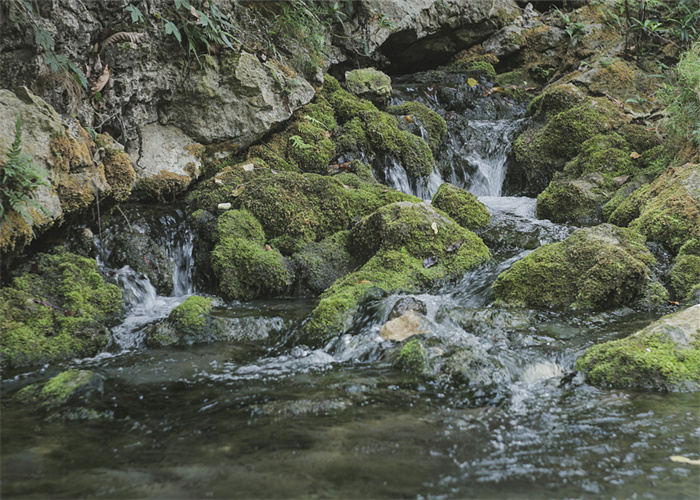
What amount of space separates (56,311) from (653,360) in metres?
5.48

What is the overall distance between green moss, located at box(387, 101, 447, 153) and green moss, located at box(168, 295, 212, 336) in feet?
24.3


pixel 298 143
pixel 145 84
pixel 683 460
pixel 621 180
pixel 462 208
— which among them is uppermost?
pixel 145 84

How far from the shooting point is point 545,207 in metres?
8.29

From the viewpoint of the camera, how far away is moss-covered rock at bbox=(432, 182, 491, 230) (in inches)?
294

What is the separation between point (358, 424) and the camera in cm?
277

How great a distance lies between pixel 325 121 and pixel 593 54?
8964mm

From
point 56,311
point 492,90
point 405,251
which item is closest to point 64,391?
point 56,311

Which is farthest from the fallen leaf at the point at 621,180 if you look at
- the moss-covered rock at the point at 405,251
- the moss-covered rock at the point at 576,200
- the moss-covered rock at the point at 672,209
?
the moss-covered rock at the point at 405,251

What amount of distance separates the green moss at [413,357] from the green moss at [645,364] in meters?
1.27

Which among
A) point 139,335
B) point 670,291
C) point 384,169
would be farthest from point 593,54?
point 139,335

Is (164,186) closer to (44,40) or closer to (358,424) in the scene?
(44,40)

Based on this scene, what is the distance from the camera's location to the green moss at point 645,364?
3240 millimetres

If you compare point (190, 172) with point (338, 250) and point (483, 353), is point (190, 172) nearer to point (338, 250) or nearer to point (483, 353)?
point (338, 250)

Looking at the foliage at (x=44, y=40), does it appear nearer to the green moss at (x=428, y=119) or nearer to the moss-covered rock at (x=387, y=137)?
the moss-covered rock at (x=387, y=137)
